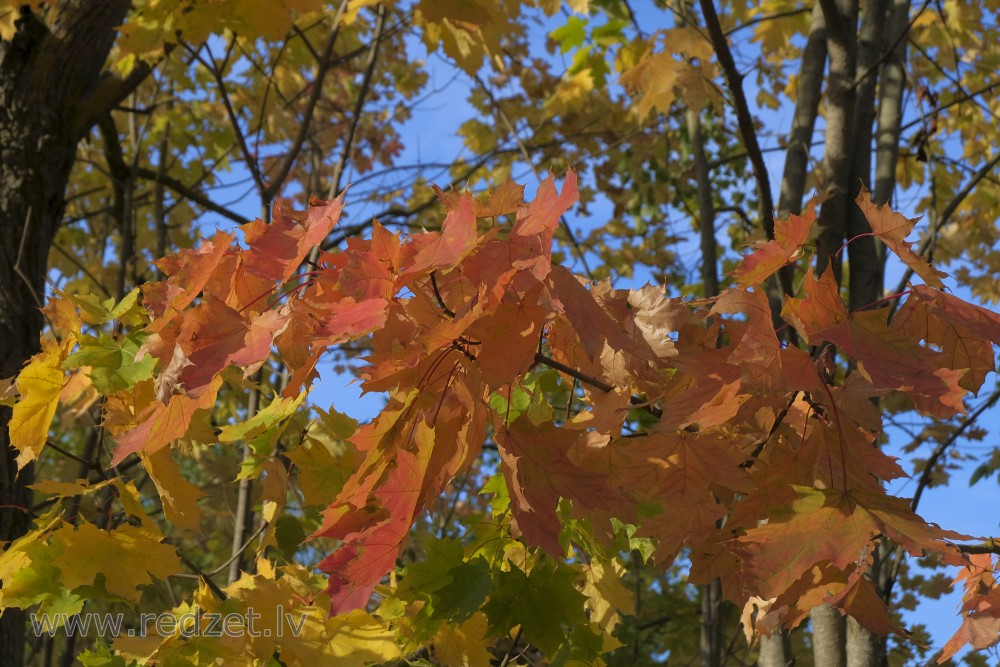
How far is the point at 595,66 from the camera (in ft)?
15.3

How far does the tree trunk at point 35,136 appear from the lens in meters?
2.84

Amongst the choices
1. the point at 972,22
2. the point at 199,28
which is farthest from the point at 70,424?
the point at 972,22

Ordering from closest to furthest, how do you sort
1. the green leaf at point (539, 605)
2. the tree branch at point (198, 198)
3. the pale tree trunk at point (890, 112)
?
the green leaf at point (539, 605) → the pale tree trunk at point (890, 112) → the tree branch at point (198, 198)

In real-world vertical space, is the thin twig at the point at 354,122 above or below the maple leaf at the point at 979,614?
above

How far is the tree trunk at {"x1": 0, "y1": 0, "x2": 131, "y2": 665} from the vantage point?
9.31ft

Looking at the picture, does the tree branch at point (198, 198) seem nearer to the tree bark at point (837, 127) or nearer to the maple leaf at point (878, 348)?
the tree bark at point (837, 127)

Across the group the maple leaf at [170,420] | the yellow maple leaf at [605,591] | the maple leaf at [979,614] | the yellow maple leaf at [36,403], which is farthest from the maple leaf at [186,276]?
the maple leaf at [979,614]

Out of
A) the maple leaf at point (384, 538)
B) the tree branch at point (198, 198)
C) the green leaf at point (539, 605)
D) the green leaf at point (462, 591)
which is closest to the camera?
the maple leaf at point (384, 538)

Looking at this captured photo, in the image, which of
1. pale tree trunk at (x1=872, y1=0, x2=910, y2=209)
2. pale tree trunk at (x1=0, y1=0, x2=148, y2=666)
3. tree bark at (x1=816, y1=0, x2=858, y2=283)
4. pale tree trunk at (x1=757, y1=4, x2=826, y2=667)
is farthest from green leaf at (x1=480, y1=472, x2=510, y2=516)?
pale tree trunk at (x1=872, y1=0, x2=910, y2=209)

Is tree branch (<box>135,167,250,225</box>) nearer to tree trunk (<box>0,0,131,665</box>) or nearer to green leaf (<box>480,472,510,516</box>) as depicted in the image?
tree trunk (<box>0,0,131,665</box>)

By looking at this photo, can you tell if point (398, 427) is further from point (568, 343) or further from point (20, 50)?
point (20, 50)

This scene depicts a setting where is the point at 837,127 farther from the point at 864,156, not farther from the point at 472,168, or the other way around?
the point at 472,168

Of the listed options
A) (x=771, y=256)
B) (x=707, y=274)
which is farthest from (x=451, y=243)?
(x=707, y=274)

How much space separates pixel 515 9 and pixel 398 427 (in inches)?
98.0
